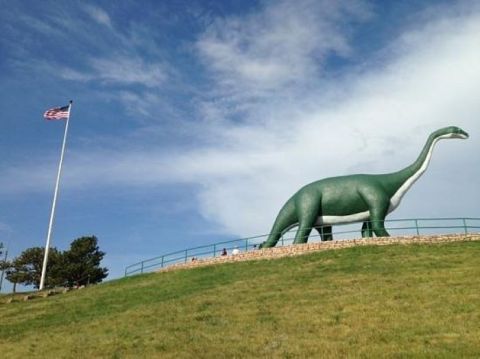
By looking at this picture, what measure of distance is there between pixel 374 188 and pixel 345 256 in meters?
4.92

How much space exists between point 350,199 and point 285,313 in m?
13.0

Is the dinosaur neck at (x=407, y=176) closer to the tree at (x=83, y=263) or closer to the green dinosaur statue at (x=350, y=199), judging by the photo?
the green dinosaur statue at (x=350, y=199)

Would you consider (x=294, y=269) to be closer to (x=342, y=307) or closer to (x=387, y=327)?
(x=342, y=307)

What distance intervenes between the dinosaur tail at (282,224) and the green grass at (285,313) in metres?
3.27

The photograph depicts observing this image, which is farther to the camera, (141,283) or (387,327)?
(141,283)

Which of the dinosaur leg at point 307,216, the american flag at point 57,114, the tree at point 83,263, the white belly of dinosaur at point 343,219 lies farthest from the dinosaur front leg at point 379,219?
the tree at point 83,263

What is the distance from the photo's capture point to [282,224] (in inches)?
1135

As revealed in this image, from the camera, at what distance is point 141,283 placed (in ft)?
84.8

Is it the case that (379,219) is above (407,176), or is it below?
below

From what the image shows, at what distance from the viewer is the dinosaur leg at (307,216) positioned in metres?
27.6

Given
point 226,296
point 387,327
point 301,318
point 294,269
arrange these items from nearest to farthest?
point 387,327
point 301,318
point 226,296
point 294,269

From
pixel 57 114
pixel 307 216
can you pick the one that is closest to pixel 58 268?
pixel 57 114

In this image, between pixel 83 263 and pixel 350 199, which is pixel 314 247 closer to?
pixel 350 199

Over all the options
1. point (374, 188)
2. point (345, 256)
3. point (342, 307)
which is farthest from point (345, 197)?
point (342, 307)
